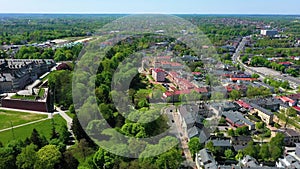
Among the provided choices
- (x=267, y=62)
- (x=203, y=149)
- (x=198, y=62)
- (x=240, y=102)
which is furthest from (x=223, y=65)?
(x=203, y=149)

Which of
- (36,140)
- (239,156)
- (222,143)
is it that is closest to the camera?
(36,140)

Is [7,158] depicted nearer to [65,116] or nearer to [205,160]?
[65,116]

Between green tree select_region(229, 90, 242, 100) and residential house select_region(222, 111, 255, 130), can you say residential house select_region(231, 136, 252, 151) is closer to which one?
residential house select_region(222, 111, 255, 130)

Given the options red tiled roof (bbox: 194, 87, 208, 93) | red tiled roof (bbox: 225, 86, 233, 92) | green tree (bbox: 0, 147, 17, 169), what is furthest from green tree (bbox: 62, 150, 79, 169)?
red tiled roof (bbox: 225, 86, 233, 92)

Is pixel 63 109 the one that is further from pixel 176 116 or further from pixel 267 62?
pixel 267 62

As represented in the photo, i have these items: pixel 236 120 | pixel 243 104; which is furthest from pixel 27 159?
pixel 243 104

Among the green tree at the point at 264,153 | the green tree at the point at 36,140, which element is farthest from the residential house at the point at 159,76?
the green tree at the point at 36,140
